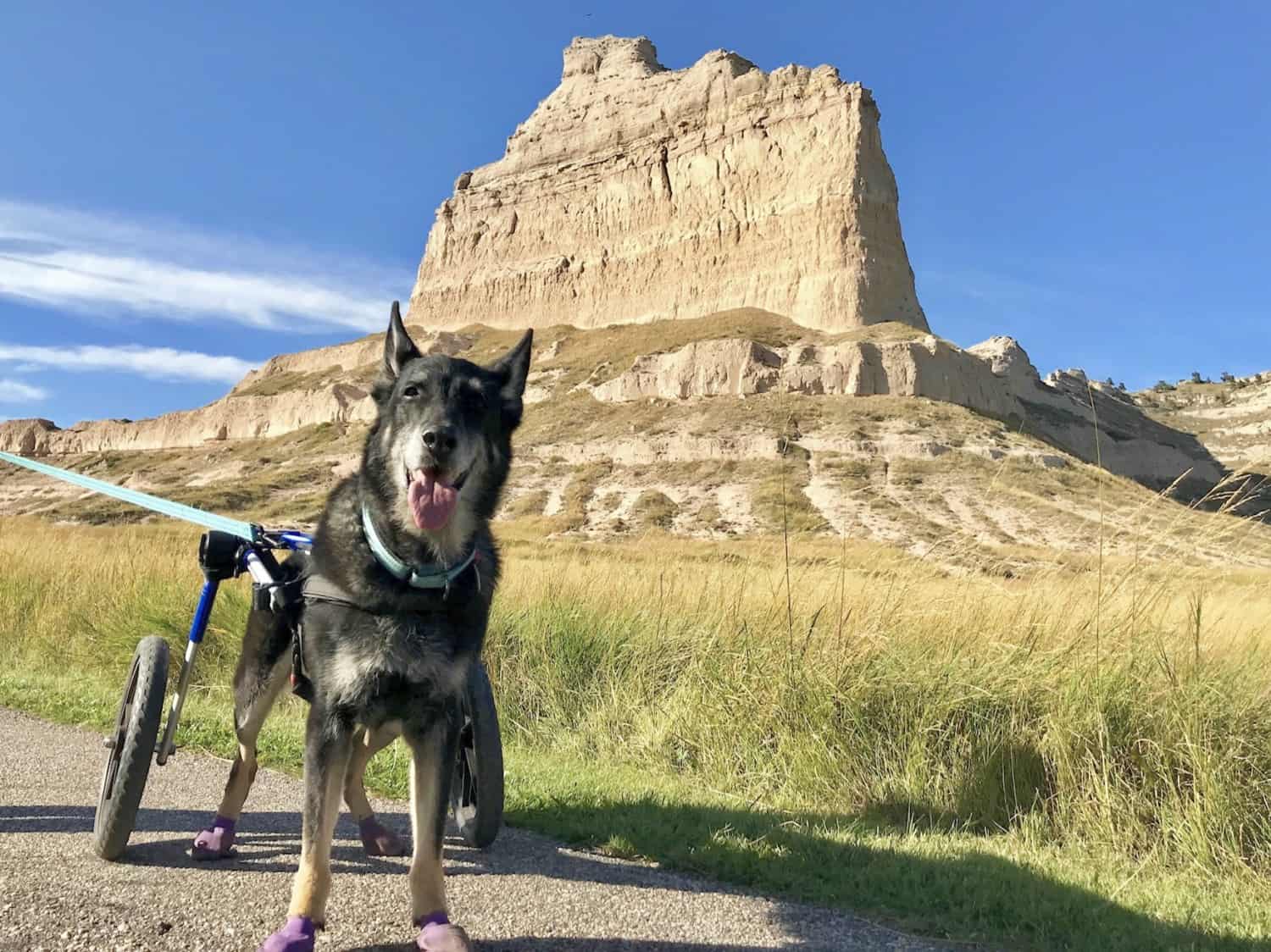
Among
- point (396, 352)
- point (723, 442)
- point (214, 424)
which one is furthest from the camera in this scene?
point (214, 424)

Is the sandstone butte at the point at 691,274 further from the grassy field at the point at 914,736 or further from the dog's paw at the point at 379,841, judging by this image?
the dog's paw at the point at 379,841

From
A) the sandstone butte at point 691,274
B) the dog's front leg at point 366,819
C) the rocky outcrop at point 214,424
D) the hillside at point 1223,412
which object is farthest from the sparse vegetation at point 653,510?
the hillside at point 1223,412

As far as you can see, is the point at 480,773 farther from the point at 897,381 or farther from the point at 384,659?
the point at 897,381

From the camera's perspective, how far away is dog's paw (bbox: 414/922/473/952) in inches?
120

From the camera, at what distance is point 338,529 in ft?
11.7

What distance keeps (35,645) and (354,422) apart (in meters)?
73.4

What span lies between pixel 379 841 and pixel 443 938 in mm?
1315

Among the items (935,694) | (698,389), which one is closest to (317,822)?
(935,694)

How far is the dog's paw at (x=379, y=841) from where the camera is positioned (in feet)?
14.0

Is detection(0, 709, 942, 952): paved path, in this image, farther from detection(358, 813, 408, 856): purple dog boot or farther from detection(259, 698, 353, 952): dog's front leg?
detection(259, 698, 353, 952): dog's front leg

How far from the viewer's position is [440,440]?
3.28 metres

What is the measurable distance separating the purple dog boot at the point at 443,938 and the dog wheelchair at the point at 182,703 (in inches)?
24.8

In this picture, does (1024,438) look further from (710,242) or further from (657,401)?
(710,242)

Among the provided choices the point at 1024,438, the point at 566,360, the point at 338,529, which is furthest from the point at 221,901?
the point at 566,360
